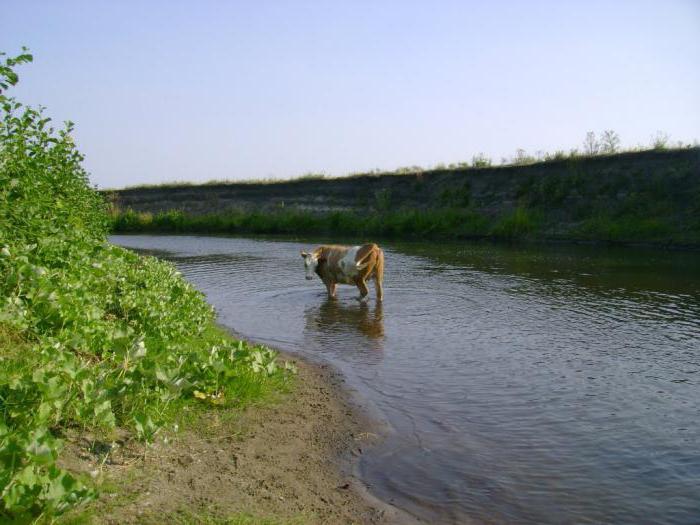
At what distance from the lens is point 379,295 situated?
18156 mm

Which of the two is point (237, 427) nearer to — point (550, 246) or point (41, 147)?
point (41, 147)

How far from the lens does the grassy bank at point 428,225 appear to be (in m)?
33.4

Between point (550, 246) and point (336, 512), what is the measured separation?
30256 mm

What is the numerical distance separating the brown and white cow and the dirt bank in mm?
10091

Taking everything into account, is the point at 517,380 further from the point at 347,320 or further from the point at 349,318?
the point at 349,318

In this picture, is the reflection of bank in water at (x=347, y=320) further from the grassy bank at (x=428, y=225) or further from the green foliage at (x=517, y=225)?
the green foliage at (x=517, y=225)

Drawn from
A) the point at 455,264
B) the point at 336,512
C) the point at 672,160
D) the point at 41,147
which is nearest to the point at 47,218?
the point at 41,147

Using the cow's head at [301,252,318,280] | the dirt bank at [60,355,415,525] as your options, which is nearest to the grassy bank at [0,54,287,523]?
the dirt bank at [60,355,415,525]

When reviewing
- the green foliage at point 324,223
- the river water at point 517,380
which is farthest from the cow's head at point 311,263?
the green foliage at point 324,223

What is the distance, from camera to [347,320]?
50.4 ft

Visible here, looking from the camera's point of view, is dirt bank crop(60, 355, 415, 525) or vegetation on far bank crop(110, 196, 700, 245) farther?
vegetation on far bank crop(110, 196, 700, 245)

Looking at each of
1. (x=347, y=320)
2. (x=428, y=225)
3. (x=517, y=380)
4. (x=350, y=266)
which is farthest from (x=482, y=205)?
(x=517, y=380)

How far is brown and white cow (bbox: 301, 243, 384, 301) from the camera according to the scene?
1800 cm

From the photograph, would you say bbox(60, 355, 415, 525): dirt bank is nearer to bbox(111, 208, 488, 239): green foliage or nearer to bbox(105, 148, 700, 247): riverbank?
bbox(105, 148, 700, 247): riverbank
